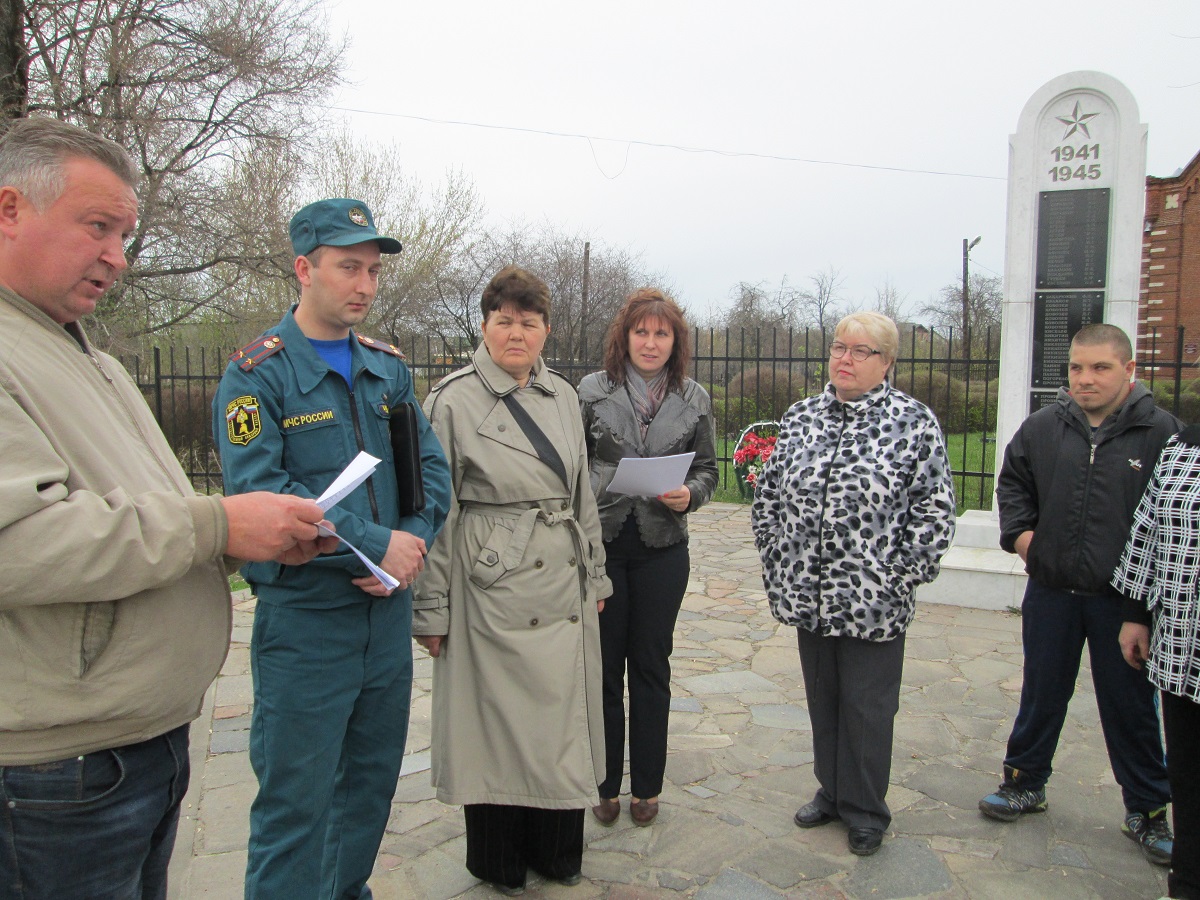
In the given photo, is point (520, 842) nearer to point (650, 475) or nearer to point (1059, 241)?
point (650, 475)

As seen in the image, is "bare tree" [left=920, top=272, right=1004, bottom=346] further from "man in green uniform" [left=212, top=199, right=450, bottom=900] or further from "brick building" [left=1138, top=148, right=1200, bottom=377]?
"man in green uniform" [left=212, top=199, right=450, bottom=900]

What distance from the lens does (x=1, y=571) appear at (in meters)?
1.35

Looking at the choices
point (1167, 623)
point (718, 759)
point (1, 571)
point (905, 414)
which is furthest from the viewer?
point (718, 759)

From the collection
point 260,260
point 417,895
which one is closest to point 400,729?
point 417,895

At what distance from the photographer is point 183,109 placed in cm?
1273

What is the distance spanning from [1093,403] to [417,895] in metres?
3.03

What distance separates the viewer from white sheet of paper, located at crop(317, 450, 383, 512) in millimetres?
1883

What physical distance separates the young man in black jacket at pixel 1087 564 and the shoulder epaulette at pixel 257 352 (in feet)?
9.28

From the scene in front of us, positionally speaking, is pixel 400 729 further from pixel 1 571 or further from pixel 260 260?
pixel 260 260

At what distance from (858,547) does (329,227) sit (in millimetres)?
2043

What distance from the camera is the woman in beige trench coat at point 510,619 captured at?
2701 mm

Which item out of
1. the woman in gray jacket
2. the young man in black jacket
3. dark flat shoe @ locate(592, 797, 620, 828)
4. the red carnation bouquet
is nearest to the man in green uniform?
the woman in gray jacket

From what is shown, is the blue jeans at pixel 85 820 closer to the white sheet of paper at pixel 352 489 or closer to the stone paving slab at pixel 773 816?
the white sheet of paper at pixel 352 489

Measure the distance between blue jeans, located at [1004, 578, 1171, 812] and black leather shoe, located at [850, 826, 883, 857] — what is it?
718 mm
